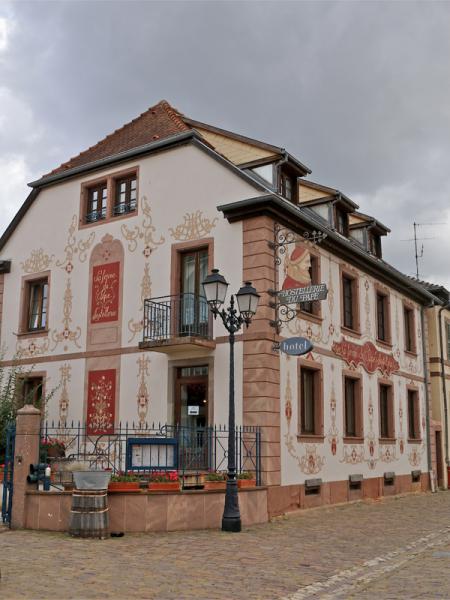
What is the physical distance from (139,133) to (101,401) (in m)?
7.13

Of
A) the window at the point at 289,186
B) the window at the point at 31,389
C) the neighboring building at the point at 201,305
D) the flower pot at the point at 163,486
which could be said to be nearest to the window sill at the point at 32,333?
the neighboring building at the point at 201,305

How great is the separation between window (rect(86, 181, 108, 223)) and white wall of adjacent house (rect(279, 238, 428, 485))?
5.55 meters

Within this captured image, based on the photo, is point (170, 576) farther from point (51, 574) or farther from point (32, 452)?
point (32, 452)

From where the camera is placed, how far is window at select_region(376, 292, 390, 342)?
21828 millimetres

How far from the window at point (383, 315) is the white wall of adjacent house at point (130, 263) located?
7.41m

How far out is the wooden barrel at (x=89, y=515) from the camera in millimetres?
11023

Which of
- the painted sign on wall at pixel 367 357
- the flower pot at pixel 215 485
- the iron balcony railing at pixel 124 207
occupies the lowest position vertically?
the flower pot at pixel 215 485

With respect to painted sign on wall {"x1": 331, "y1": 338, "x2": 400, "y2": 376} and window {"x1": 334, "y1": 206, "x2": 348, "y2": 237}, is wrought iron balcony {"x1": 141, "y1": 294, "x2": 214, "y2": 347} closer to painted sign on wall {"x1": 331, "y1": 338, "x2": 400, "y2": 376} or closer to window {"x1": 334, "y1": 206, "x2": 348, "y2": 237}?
painted sign on wall {"x1": 331, "y1": 338, "x2": 400, "y2": 376}

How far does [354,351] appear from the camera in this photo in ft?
63.3

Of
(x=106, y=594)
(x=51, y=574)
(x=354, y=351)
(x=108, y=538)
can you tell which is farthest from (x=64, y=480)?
(x=354, y=351)

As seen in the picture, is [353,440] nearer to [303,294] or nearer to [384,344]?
[384,344]

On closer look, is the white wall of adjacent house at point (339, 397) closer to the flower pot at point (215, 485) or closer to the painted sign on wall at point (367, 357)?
the painted sign on wall at point (367, 357)

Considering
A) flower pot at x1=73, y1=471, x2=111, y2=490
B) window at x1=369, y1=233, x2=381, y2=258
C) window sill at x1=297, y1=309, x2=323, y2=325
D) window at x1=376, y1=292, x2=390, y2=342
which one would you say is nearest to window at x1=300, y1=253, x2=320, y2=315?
window sill at x1=297, y1=309, x2=323, y2=325

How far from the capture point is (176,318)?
648 inches
